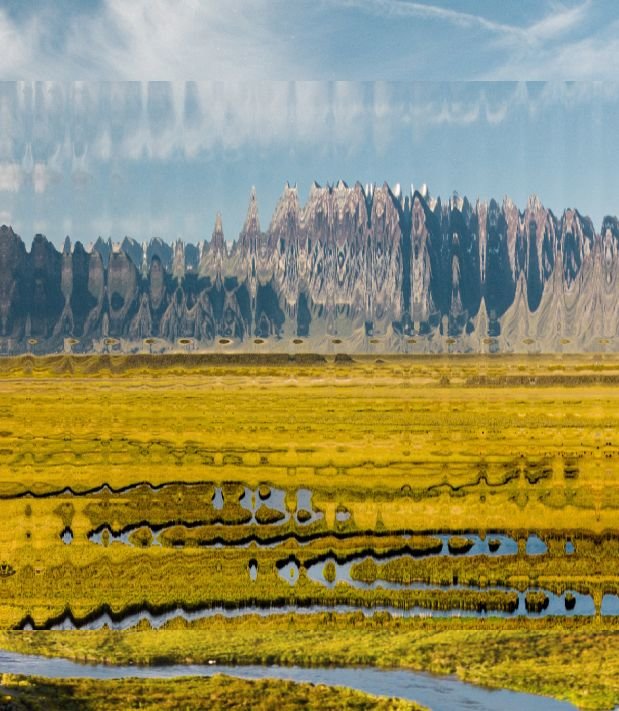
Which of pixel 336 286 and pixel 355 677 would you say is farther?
pixel 355 677

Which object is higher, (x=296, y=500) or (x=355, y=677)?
(x=296, y=500)

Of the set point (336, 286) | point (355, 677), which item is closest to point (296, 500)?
point (355, 677)

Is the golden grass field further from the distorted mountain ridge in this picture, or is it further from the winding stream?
the distorted mountain ridge

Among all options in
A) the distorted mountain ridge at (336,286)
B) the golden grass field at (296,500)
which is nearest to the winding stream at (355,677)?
the golden grass field at (296,500)

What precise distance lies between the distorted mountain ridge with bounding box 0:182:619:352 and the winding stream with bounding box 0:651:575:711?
6.55 ft

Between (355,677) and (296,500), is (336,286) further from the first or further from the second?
(355,677)

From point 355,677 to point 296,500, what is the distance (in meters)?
1.14

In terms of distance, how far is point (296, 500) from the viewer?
5570 mm

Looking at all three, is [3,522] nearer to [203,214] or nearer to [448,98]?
[203,214]

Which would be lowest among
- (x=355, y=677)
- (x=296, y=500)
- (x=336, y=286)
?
(x=355, y=677)

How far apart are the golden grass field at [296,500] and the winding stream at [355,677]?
0.50ft

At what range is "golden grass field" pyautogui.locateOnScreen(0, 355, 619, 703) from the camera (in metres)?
5.52

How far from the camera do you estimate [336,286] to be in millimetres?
5387

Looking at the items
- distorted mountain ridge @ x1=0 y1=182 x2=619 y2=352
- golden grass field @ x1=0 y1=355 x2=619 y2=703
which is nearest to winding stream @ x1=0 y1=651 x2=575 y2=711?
golden grass field @ x1=0 y1=355 x2=619 y2=703
